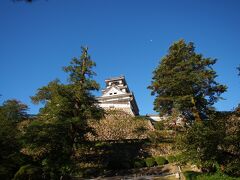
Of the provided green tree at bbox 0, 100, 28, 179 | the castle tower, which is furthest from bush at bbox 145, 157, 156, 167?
the castle tower

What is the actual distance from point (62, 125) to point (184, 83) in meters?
11.9

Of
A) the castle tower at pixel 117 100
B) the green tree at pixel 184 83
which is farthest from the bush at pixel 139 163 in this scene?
the castle tower at pixel 117 100

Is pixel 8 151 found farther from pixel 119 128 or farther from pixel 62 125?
pixel 119 128

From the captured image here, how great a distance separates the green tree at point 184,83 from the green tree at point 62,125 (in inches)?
274

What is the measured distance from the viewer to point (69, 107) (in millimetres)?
19938

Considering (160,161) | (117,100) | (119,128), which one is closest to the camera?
(160,161)

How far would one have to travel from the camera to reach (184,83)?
830 inches

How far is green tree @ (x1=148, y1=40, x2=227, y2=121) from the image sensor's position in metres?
20.9

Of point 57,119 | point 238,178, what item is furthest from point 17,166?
point 238,178

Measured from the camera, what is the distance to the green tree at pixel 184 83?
824 inches

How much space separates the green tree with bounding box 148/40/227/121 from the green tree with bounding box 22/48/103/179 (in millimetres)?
6951

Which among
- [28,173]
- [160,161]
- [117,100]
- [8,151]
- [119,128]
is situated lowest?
[160,161]

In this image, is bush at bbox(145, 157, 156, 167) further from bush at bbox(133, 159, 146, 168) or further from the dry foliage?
the dry foliage

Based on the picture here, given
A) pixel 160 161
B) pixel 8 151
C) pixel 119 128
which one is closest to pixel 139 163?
pixel 160 161
